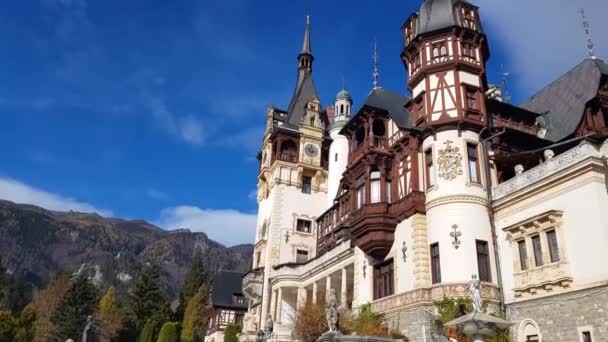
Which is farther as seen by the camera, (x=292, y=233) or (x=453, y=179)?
(x=292, y=233)

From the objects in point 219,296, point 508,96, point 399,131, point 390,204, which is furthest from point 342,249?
point 219,296

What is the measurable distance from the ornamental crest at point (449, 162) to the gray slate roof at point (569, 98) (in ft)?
26.5

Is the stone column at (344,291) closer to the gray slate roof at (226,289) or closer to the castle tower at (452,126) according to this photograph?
the castle tower at (452,126)

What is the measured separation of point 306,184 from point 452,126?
24.3m

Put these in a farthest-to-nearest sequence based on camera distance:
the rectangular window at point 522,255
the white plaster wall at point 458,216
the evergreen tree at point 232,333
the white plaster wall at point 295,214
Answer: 1. the evergreen tree at point 232,333
2. the white plaster wall at point 295,214
3. the white plaster wall at point 458,216
4. the rectangular window at point 522,255

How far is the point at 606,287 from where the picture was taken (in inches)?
765

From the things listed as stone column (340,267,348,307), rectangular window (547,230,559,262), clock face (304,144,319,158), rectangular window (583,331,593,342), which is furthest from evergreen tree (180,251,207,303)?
rectangular window (583,331,593,342)

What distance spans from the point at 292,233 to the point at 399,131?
64.2 feet

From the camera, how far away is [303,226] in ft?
157

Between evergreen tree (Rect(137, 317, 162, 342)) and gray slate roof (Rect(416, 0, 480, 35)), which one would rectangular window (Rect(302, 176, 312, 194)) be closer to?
gray slate roof (Rect(416, 0, 480, 35))

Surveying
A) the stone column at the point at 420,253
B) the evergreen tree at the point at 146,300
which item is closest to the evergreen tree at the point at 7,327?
the evergreen tree at the point at 146,300

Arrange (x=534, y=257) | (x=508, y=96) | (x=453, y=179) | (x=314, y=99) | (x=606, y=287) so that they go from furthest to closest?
(x=314, y=99)
(x=508, y=96)
(x=453, y=179)
(x=534, y=257)
(x=606, y=287)

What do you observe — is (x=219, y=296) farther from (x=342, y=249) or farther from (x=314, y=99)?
(x=342, y=249)

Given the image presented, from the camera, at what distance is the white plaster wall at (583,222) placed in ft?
65.4
